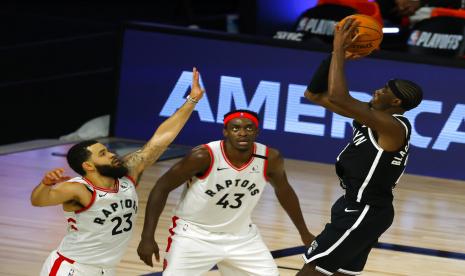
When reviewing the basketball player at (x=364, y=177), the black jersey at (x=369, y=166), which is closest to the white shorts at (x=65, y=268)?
the basketball player at (x=364, y=177)

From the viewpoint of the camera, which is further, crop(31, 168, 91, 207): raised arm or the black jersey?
the black jersey

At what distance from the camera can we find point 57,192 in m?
5.49

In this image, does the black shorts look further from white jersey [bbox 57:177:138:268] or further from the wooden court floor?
the wooden court floor

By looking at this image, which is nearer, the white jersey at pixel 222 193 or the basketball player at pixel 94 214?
the basketball player at pixel 94 214

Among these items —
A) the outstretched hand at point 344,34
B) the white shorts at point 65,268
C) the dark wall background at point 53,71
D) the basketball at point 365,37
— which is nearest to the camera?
the outstretched hand at point 344,34

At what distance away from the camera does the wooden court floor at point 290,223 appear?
7832mm

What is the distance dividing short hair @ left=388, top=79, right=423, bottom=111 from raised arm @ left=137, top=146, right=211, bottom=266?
1037mm

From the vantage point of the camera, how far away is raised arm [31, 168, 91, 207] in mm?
5328

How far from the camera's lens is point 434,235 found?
29.6ft

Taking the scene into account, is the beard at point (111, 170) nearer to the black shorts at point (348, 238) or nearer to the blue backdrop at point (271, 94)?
the black shorts at point (348, 238)

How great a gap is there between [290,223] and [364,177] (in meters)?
3.30

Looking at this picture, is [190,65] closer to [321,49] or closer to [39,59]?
[321,49]

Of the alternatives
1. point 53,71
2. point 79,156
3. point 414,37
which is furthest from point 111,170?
point 53,71

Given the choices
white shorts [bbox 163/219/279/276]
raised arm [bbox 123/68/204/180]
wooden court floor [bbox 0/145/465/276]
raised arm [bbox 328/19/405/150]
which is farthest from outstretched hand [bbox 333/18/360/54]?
wooden court floor [bbox 0/145/465/276]
